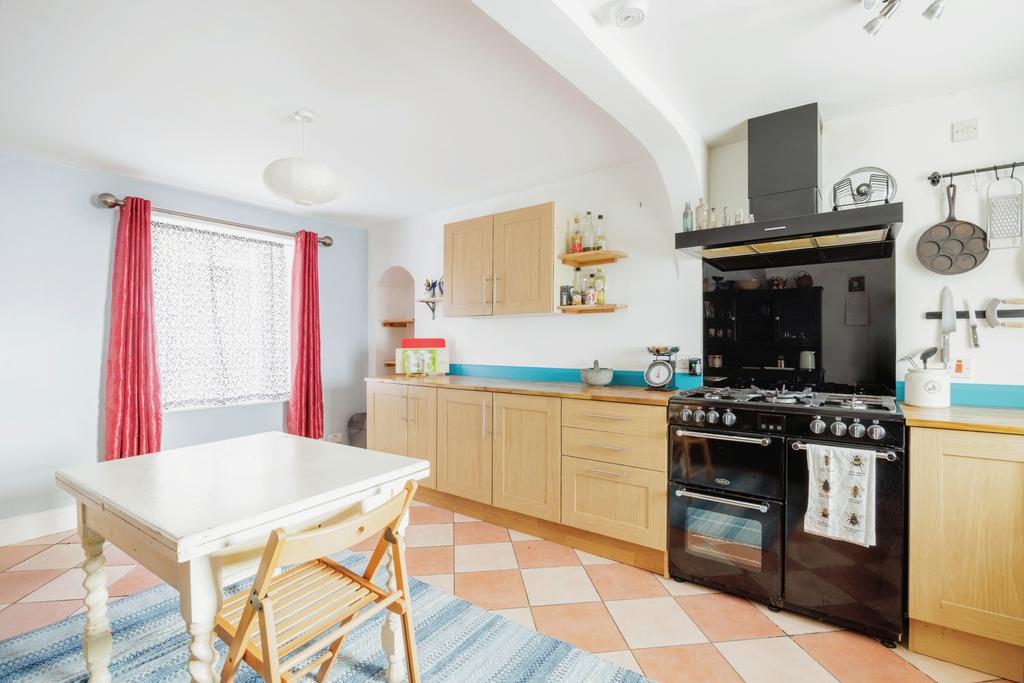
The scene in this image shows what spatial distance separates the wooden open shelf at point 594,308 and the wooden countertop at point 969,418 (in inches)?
62.3

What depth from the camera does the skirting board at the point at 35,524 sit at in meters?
2.94

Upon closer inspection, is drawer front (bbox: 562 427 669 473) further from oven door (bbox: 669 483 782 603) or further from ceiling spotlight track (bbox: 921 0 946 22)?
ceiling spotlight track (bbox: 921 0 946 22)

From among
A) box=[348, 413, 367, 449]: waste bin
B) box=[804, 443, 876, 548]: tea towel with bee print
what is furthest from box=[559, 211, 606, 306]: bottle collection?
box=[348, 413, 367, 449]: waste bin

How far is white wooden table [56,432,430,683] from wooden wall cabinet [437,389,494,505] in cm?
131

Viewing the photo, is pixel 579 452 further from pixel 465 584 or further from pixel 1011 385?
pixel 1011 385

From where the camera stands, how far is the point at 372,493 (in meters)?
1.55

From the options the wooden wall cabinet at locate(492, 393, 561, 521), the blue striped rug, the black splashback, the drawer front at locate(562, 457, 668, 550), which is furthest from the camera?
the wooden wall cabinet at locate(492, 393, 561, 521)

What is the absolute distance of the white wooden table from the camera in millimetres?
1190

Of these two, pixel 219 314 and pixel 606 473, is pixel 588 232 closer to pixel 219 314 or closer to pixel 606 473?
pixel 606 473

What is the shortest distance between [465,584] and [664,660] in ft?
3.41

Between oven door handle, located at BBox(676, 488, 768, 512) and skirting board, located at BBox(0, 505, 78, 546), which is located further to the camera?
skirting board, located at BBox(0, 505, 78, 546)

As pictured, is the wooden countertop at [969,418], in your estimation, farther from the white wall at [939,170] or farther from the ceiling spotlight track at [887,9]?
the ceiling spotlight track at [887,9]

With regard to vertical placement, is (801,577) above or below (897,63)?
below

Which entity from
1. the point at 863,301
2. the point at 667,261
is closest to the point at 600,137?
the point at 667,261
